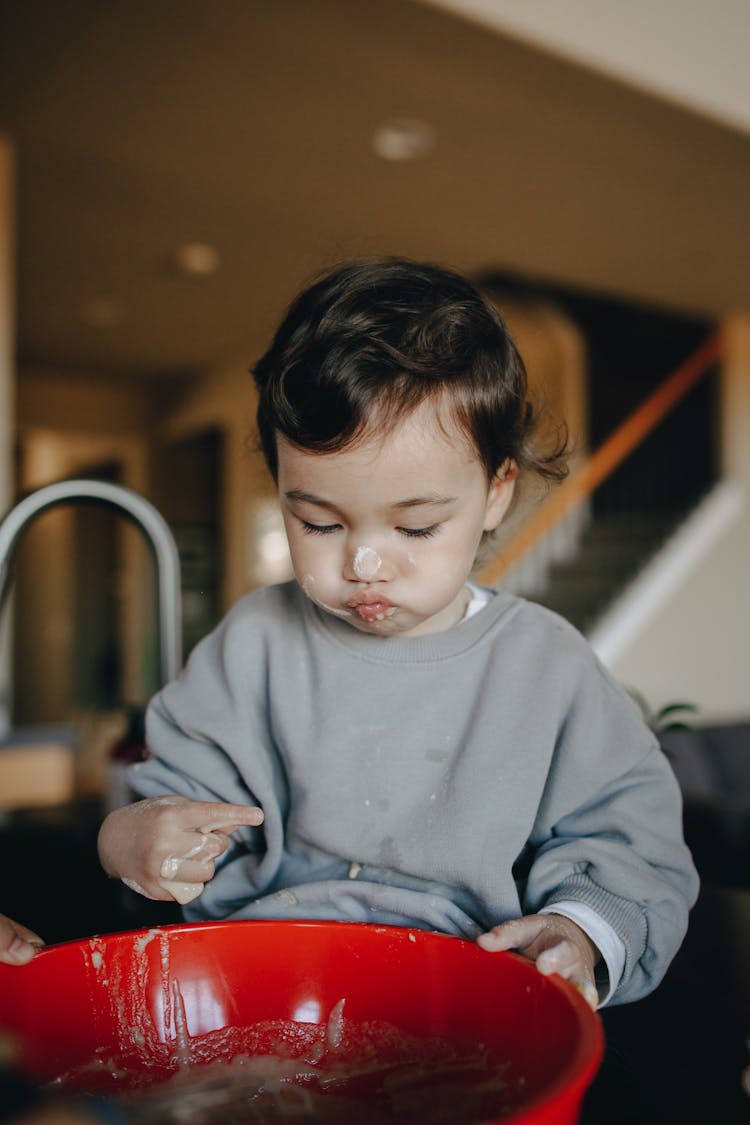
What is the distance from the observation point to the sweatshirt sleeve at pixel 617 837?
0.57 metres

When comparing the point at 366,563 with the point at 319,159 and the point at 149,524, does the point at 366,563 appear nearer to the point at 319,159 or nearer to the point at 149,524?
the point at 149,524


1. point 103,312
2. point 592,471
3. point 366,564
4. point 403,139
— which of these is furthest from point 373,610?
point 103,312

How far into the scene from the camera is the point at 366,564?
592mm

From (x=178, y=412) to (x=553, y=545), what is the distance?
3035 mm

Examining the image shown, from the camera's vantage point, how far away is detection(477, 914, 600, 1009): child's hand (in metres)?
0.49

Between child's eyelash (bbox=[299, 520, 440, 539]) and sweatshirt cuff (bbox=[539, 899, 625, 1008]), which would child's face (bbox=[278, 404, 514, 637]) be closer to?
child's eyelash (bbox=[299, 520, 440, 539])

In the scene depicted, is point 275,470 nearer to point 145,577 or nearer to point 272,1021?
point 272,1021

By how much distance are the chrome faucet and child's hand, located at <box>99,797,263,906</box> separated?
0.26m

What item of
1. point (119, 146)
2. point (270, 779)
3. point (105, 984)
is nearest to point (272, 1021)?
point (105, 984)

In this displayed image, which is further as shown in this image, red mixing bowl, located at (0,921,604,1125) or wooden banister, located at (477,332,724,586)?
wooden banister, located at (477,332,724,586)

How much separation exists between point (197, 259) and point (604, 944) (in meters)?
4.39

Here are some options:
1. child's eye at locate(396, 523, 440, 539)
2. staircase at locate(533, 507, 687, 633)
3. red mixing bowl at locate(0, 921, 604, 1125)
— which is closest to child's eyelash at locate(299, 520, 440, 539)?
child's eye at locate(396, 523, 440, 539)

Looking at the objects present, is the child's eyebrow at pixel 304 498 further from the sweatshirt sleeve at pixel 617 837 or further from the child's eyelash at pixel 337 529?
the sweatshirt sleeve at pixel 617 837

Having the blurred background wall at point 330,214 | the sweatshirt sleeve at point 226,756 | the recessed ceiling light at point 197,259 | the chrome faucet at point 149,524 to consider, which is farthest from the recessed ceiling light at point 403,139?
the sweatshirt sleeve at point 226,756
